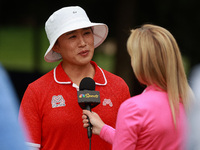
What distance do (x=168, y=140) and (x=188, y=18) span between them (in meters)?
8.49

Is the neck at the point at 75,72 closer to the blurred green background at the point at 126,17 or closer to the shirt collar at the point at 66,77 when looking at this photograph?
the shirt collar at the point at 66,77

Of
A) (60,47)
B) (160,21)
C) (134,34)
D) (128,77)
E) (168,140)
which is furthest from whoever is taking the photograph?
(160,21)

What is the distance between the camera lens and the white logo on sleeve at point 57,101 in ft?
10.3

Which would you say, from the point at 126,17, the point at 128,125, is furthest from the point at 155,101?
the point at 126,17

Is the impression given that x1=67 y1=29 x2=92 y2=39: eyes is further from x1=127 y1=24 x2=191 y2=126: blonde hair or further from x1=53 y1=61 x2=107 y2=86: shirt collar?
x1=127 y1=24 x2=191 y2=126: blonde hair

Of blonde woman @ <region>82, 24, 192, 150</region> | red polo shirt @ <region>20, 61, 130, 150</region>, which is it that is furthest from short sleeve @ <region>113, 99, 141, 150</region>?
red polo shirt @ <region>20, 61, 130, 150</region>

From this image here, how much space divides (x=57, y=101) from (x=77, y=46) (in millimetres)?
504

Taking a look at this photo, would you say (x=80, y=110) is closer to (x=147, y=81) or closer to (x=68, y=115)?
(x=68, y=115)

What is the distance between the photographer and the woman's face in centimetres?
325

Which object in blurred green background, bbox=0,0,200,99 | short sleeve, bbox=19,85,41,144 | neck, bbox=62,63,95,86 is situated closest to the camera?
short sleeve, bbox=19,85,41,144

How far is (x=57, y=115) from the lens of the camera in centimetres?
310

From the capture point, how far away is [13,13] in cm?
1175

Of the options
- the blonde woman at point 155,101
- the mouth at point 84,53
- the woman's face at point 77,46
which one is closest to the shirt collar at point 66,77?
the woman's face at point 77,46

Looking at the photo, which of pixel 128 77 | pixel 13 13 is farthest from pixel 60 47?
pixel 13 13
